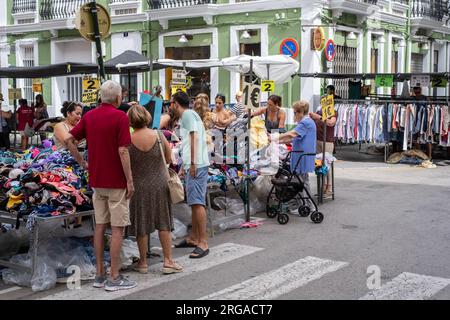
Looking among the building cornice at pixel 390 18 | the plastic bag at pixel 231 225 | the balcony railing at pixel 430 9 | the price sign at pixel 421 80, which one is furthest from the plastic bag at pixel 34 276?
the balcony railing at pixel 430 9

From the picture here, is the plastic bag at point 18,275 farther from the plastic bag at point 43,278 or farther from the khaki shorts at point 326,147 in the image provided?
the khaki shorts at point 326,147

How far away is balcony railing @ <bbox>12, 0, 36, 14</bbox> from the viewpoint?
25359 mm

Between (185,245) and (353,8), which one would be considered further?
(353,8)

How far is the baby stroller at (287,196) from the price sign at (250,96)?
3.41ft

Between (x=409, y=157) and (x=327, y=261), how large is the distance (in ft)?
31.8

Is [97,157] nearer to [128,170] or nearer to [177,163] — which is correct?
[128,170]

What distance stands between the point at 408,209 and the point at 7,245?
615 cm

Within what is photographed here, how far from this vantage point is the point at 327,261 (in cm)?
688

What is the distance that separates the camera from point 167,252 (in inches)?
254

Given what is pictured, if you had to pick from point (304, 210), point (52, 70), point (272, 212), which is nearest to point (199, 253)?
point (272, 212)

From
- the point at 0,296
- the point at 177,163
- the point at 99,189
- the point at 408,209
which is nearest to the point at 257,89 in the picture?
the point at 177,163

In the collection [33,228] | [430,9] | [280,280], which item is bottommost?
[280,280]

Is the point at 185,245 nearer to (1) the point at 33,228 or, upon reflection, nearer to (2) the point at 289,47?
(1) the point at 33,228

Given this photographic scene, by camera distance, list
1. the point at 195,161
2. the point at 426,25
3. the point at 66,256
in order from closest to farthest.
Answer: the point at 66,256 < the point at 195,161 < the point at 426,25
